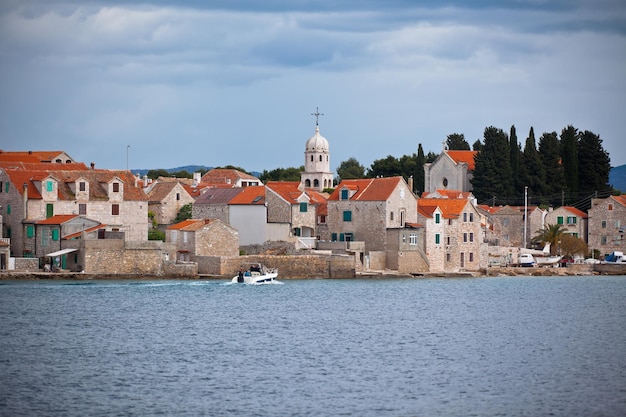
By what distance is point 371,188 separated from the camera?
79.8 m

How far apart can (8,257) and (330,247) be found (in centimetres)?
2053

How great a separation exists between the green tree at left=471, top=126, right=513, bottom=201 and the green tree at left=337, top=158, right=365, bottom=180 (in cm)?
3793

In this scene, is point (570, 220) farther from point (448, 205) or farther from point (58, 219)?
point (58, 219)

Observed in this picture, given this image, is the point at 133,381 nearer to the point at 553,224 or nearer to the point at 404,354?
the point at 404,354

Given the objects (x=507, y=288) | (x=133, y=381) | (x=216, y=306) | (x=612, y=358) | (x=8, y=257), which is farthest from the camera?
(x=507, y=288)

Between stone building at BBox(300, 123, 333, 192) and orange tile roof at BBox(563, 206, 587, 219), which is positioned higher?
stone building at BBox(300, 123, 333, 192)

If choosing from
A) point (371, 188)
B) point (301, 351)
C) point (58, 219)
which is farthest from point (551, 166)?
point (301, 351)

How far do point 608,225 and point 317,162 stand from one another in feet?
83.3

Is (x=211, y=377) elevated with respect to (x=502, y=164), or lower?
lower

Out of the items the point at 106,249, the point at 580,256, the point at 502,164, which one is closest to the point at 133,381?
the point at 106,249

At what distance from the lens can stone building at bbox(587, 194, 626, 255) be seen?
9394cm

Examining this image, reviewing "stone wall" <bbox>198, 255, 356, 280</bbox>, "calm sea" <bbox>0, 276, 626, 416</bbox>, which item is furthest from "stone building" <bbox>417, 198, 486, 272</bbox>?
→ "calm sea" <bbox>0, 276, 626, 416</bbox>

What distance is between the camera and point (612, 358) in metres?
43.2

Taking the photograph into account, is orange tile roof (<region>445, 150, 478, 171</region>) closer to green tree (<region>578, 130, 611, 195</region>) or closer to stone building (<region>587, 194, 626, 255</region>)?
green tree (<region>578, 130, 611, 195</region>)
